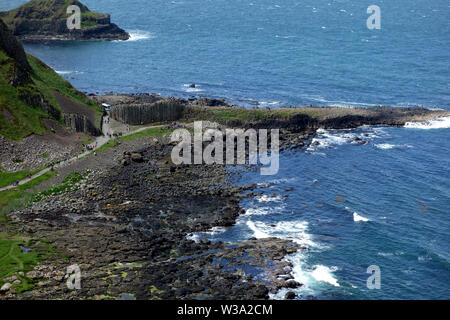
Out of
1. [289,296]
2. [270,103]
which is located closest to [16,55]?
[270,103]

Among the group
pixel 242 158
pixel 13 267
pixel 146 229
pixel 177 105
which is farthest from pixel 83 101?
pixel 13 267

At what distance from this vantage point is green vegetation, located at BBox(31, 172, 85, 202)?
342ft

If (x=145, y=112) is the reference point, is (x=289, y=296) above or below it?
below

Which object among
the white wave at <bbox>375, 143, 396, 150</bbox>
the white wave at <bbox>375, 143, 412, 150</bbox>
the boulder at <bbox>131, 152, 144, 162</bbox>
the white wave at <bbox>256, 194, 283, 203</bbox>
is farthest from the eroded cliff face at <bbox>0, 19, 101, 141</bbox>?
the white wave at <bbox>375, 143, 412, 150</bbox>

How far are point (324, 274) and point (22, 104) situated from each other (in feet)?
274

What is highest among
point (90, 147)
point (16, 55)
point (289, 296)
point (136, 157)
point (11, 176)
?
point (16, 55)

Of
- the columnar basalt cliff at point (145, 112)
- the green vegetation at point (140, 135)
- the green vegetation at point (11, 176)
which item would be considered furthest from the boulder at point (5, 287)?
the columnar basalt cliff at point (145, 112)

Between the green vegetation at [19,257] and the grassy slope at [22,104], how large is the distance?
3727cm

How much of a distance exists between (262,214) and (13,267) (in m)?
45.6

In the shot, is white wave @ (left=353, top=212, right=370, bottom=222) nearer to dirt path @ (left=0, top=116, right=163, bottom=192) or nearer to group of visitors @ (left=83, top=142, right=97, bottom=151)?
dirt path @ (left=0, top=116, right=163, bottom=192)

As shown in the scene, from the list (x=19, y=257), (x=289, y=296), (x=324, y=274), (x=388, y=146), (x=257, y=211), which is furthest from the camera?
(x=388, y=146)

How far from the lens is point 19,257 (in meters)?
84.5

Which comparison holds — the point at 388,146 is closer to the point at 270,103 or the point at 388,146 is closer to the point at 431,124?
the point at 431,124
